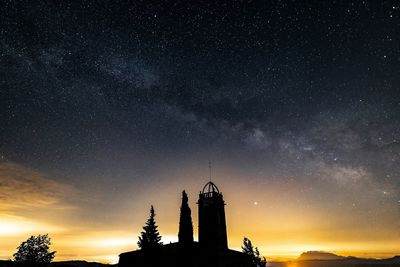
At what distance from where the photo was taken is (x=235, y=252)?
38000 mm

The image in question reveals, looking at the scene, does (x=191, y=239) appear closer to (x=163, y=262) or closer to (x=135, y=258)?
(x=163, y=262)

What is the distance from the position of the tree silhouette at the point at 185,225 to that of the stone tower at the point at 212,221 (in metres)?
3.81

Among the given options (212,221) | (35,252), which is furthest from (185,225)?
(35,252)

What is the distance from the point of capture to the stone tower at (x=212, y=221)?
34.6m

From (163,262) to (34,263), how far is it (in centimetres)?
3251

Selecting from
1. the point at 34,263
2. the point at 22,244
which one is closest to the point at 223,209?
the point at 34,263

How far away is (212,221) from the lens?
116 ft

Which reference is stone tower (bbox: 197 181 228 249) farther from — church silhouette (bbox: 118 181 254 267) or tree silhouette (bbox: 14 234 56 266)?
tree silhouette (bbox: 14 234 56 266)

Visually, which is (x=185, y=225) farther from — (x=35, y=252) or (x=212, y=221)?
(x=35, y=252)

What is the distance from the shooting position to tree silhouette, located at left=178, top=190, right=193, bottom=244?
1244 inches

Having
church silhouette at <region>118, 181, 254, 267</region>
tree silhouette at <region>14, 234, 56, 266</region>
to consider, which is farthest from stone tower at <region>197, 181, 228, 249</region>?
tree silhouette at <region>14, 234, 56, 266</region>

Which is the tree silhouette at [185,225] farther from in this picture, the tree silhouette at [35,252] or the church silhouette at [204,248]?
the tree silhouette at [35,252]

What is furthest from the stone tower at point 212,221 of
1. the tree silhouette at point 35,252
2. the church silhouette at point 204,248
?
the tree silhouette at point 35,252

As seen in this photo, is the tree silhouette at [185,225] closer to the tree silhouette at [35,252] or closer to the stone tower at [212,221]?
the stone tower at [212,221]
